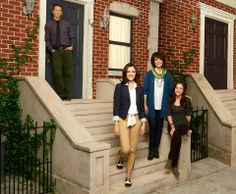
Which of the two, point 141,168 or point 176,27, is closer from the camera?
point 141,168

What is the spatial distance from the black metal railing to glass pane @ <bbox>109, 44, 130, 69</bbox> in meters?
2.34

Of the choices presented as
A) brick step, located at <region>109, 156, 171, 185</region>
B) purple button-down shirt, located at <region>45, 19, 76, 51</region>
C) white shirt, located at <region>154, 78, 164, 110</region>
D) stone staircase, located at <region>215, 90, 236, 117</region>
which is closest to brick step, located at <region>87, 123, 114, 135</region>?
brick step, located at <region>109, 156, 171, 185</region>

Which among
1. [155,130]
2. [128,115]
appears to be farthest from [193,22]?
[128,115]

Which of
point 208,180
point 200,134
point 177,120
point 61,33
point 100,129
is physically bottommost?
point 208,180

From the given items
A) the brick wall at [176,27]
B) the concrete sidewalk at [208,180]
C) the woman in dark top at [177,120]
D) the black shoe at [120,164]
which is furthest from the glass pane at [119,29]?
the black shoe at [120,164]

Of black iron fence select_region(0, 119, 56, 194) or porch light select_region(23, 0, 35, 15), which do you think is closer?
black iron fence select_region(0, 119, 56, 194)

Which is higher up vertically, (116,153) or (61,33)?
(61,33)

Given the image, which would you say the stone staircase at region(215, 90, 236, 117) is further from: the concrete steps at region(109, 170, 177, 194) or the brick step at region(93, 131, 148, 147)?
the brick step at region(93, 131, 148, 147)

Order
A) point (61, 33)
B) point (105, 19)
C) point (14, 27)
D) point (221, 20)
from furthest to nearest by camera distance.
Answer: point (221, 20) < point (105, 19) < point (61, 33) < point (14, 27)

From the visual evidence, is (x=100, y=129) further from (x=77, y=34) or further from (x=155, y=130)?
(x=77, y=34)

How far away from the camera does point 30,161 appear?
20.0 feet

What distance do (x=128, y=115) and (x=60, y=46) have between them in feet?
8.54

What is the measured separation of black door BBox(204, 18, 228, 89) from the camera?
11.8m

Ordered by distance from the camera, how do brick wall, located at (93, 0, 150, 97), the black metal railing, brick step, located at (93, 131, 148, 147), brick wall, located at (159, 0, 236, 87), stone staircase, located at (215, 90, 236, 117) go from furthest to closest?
brick wall, located at (159, 0, 236, 87), stone staircase, located at (215, 90, 236, 117), the black metal railing, brick wall, located at (93, 0, 150, 97), brick step, located at (93, 131, 148, 147)
